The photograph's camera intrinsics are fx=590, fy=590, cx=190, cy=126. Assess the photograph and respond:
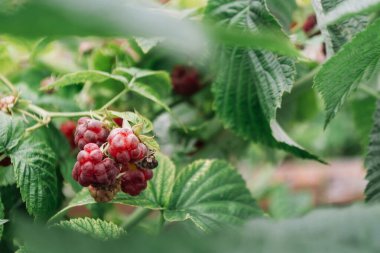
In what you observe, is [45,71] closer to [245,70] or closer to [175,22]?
[245,70]

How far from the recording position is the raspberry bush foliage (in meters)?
0.30

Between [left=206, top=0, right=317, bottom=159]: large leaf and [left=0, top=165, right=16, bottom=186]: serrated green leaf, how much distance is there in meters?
0.29

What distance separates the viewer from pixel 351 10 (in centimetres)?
43

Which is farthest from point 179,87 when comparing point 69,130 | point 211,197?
point 211,197

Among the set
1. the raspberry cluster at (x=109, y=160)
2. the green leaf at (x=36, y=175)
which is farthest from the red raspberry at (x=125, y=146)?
the green leaf at (x=36, y=175)

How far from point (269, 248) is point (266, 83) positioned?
450 millimetres

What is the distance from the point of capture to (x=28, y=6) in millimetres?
256

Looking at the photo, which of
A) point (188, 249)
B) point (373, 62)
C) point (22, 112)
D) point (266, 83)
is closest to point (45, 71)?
point (22, 112)

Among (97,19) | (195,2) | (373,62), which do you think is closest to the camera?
(97,19)

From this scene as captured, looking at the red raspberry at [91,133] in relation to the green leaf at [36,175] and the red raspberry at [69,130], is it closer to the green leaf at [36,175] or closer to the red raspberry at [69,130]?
the green leaf at [36,175]

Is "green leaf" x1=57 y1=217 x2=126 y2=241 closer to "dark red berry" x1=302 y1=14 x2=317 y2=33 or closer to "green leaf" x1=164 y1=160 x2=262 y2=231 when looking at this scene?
"green leaf" x1=164 y1=160 x2=262 y2=231

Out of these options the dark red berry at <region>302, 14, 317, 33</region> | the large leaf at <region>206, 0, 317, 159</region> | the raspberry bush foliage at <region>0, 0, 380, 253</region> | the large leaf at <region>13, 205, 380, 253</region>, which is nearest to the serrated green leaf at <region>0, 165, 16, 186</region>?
the raspberry bush foliage at <region>0, 0, 380, 253</region>

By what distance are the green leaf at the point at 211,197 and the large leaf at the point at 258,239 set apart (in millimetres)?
348

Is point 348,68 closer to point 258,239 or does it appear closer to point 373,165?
point 373,165
